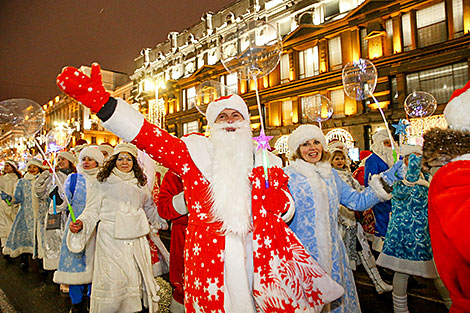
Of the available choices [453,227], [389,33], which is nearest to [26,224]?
[453,227]

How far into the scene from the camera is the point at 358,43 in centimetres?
1897

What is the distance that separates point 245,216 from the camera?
2170 millimetres

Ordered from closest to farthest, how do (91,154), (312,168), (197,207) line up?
(197,207), (312,168), (91,154)

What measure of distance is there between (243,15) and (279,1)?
393 cm

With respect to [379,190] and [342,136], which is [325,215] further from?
[342,136]

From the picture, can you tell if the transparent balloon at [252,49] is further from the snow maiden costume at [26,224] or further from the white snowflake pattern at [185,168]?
the snow maiden costume at [26,224]

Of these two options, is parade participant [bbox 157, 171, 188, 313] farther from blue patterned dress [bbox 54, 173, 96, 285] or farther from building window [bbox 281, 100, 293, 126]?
building window [bbox 281, 100, 293, 126]

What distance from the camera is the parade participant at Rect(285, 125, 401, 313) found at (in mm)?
2898

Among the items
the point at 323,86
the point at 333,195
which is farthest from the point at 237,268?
the point at 323,86

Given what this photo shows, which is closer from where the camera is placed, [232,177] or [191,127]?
[232,177]

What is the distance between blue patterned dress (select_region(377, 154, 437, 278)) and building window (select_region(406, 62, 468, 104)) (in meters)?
14.9

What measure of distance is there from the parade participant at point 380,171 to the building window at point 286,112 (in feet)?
54.0

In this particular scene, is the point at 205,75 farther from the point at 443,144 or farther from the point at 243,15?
the point at 443,144

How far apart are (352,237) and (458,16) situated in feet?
55.2
